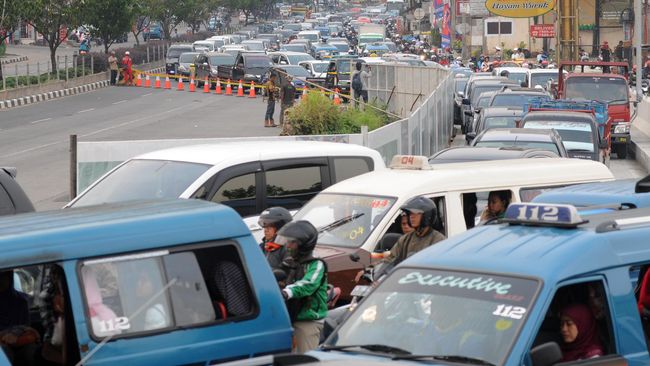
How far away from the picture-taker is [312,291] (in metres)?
7.94

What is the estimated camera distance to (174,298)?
264 inches

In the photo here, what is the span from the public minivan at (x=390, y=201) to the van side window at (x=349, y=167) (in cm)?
102

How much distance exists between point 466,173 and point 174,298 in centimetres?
489

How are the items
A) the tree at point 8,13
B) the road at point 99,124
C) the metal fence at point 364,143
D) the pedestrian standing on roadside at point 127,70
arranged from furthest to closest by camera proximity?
the pedestrian standing on roadside at point 127,70 → the tree at point 8,13 → the road at point 99,124 → the metal fence at point 364,143

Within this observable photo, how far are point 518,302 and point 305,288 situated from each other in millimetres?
2270

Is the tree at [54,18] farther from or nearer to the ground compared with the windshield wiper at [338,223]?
farther from the ground

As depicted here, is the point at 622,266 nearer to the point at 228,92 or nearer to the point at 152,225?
the point at 152,225

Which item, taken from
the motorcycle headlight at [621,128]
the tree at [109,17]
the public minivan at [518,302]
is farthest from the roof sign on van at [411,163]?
the tree at [109,17]

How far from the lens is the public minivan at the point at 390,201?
1030cm

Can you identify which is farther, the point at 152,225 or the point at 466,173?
the point at 466,173

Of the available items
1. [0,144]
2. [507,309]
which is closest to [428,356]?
[507,309]

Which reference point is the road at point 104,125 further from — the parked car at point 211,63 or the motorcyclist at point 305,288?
the motorcyclist at point 305,288

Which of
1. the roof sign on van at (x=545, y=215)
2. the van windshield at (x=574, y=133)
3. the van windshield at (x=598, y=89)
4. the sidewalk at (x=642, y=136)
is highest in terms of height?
the roof sign on van at (x=545, y=215)

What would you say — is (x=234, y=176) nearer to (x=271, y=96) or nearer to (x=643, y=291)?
(x=643, y=291)
